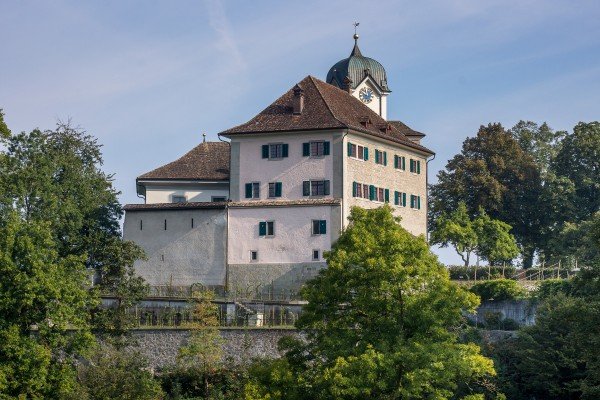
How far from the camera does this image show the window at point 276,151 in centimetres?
7350

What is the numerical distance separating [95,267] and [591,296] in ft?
95.7

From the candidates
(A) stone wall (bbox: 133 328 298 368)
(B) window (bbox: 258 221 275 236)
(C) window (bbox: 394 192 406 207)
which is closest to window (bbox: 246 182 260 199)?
(B) window (bbox: 258 221 275 236)

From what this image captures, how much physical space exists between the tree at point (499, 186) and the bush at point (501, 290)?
18.0 metres

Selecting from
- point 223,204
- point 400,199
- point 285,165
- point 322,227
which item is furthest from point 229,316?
point 400,199

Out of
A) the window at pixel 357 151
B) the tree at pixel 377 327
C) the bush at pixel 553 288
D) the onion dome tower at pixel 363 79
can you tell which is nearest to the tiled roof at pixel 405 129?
the onion dome tower at pixel 363 79

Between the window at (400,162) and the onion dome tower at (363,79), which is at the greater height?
the onion dome tower at (363,79)

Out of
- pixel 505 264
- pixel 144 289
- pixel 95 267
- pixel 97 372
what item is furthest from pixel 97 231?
pixel 505 264

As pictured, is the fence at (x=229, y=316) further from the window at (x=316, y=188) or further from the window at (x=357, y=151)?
the window at (x=357, y=151)

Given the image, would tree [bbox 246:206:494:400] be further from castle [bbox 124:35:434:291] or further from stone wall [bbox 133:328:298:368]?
castle [bbox 124:35:434:291]

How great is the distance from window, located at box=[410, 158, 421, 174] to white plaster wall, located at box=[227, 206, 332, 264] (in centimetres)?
893

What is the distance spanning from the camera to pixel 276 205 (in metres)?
72.6

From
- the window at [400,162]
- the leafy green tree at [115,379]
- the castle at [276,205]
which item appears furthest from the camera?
the window at [400,162]

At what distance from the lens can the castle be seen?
7181 centimetres

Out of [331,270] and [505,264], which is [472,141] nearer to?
[505,264]
